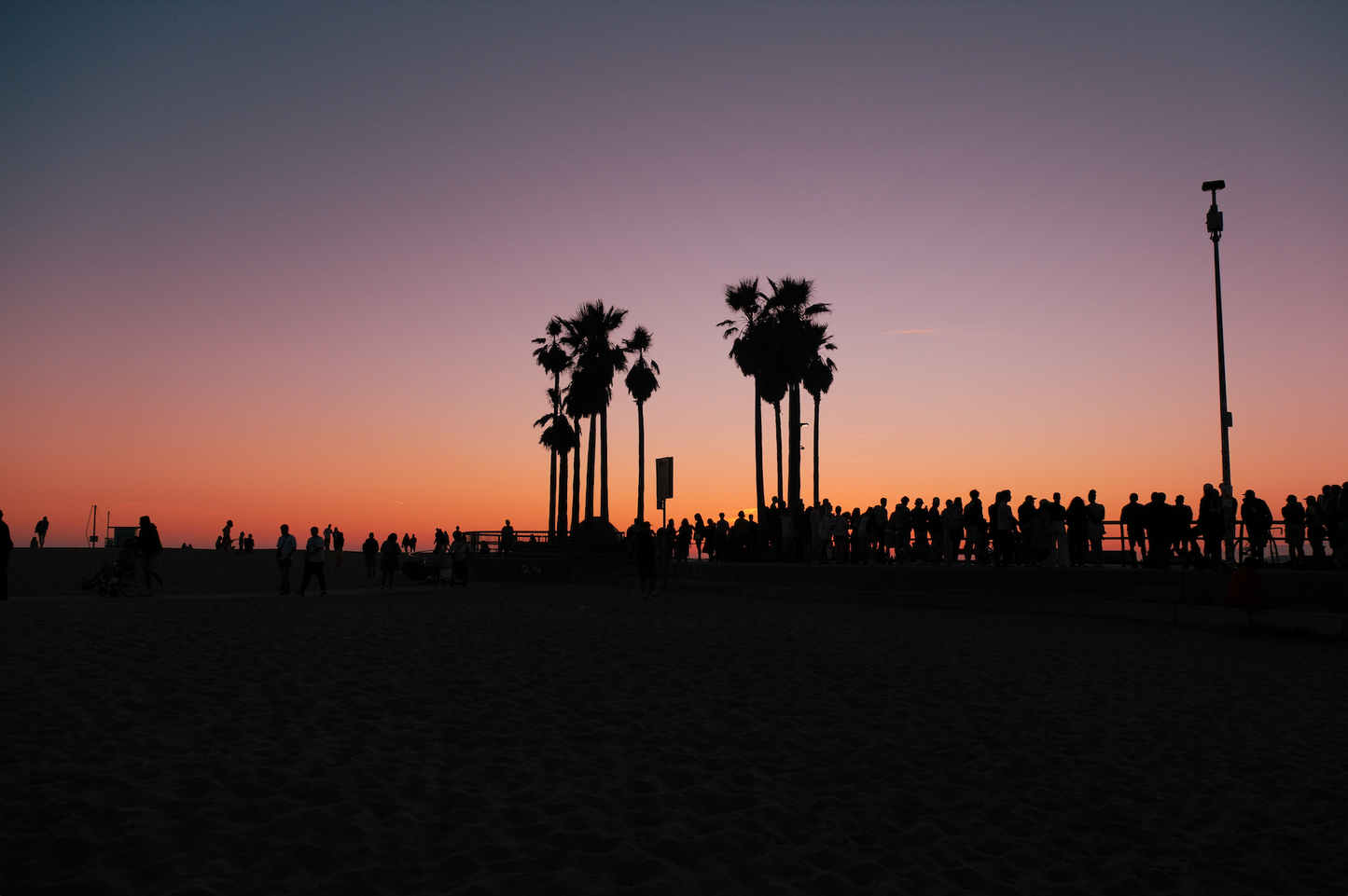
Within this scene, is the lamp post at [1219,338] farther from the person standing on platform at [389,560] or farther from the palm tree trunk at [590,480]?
the palm tree trunk at [590,480]

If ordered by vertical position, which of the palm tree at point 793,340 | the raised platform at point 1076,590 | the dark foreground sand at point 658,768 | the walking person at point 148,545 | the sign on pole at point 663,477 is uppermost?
the palm tree at point 793,340

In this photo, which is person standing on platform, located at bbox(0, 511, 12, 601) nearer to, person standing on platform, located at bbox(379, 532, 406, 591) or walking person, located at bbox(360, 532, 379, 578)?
person standing on platform, located at bbox(379, 532, 406, 591)

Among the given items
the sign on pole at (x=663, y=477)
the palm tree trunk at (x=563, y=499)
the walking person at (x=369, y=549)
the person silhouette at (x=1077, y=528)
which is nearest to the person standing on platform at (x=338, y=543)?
the walking person at (x=369, y=549)

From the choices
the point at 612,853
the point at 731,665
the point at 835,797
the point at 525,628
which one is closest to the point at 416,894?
the point at 612,853

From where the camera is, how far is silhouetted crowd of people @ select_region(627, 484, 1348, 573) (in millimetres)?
17547

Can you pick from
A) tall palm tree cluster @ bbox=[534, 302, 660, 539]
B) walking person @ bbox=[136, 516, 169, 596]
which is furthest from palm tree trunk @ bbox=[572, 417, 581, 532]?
walking person @ bbox=[136, 516, 169, 596]

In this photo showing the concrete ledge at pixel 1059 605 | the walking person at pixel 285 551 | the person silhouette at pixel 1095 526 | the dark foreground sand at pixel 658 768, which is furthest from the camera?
the walking person at pixel 285 551

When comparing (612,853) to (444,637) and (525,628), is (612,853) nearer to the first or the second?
(444,637)

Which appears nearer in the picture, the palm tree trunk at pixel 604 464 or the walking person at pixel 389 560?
the walking person at pixel 389 560

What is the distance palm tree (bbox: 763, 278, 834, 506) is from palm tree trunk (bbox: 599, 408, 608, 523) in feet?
40.4

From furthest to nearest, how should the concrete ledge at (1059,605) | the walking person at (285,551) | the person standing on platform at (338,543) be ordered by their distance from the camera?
the person standing on platform at (338,543), the walking person at (285,551), the concrete ledge at (1059,605)

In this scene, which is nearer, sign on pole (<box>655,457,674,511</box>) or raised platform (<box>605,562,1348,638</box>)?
raised platform (<box>605,562,1348,638</box>)

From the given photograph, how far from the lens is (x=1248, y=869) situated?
16.8 feet

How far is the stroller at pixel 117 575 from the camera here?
20438 millimetres
